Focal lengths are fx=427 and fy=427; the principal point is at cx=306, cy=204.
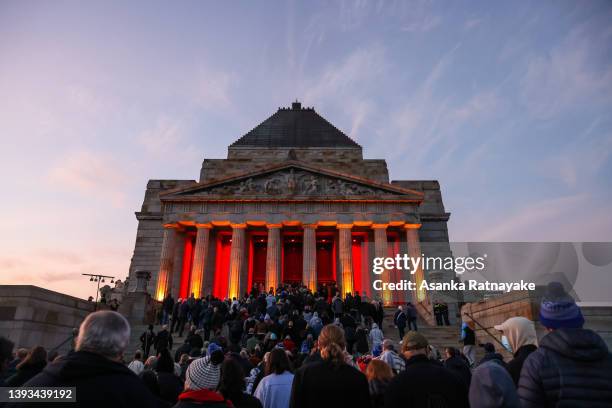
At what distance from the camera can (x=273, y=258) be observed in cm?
3091

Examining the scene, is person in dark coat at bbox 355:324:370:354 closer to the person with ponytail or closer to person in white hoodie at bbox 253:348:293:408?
person in white hoodie at bbox 253:348:293:408

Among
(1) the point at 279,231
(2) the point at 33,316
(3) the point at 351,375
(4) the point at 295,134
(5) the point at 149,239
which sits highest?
(4) the point at 295,134

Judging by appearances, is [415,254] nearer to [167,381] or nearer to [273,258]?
[273,258]

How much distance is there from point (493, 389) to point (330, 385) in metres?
1.40

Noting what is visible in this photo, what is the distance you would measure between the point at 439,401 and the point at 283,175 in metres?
30.2

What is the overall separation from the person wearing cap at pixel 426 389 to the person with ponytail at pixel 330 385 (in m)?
0.27

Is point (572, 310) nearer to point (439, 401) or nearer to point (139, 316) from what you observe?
point (439, 401)

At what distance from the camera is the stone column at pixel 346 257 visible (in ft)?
98.2

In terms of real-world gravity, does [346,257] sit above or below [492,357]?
above

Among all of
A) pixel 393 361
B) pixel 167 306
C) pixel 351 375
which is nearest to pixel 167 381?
pixel 351 375

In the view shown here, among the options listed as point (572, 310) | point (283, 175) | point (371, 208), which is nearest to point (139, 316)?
point (283, 175)

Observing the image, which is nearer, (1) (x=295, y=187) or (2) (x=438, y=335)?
(2) (x=438, y=335)

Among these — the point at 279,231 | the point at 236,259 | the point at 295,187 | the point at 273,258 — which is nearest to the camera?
the point at 236,259

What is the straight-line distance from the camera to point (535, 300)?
13.9m
